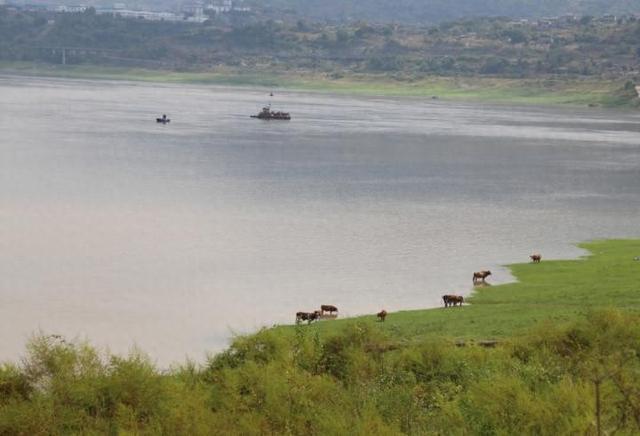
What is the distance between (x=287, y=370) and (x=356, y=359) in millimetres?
2161

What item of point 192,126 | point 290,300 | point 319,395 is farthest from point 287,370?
point 192,126

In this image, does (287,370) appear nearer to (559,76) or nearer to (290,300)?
(290,300)

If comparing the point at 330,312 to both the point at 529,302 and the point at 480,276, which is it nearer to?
the point at 529,302

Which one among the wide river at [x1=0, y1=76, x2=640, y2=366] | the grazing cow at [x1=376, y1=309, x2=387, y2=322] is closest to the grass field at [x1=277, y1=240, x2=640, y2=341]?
the grazing cow at [x1=376, y1=309, x2=387, y2=322]

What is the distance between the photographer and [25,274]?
1465 inches

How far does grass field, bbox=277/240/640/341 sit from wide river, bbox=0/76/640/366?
1.65 metres

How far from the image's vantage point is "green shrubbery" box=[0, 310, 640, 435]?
18750mm

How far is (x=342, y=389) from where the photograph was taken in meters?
21.7

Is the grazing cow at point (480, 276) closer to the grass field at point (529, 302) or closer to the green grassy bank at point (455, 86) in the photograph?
the grass field at point (529, 302)

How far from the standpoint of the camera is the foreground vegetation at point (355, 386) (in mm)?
18766

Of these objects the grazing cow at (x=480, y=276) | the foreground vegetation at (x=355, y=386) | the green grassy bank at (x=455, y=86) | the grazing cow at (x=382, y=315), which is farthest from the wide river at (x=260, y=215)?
the green grassy bank at (x=455, y=86)

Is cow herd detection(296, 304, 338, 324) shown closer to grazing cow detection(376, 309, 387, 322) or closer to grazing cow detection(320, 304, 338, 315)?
grazing cow detection(320, 304, 338, 315)

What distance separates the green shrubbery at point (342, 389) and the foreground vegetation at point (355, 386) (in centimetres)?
3

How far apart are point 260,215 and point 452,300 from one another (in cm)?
1882
